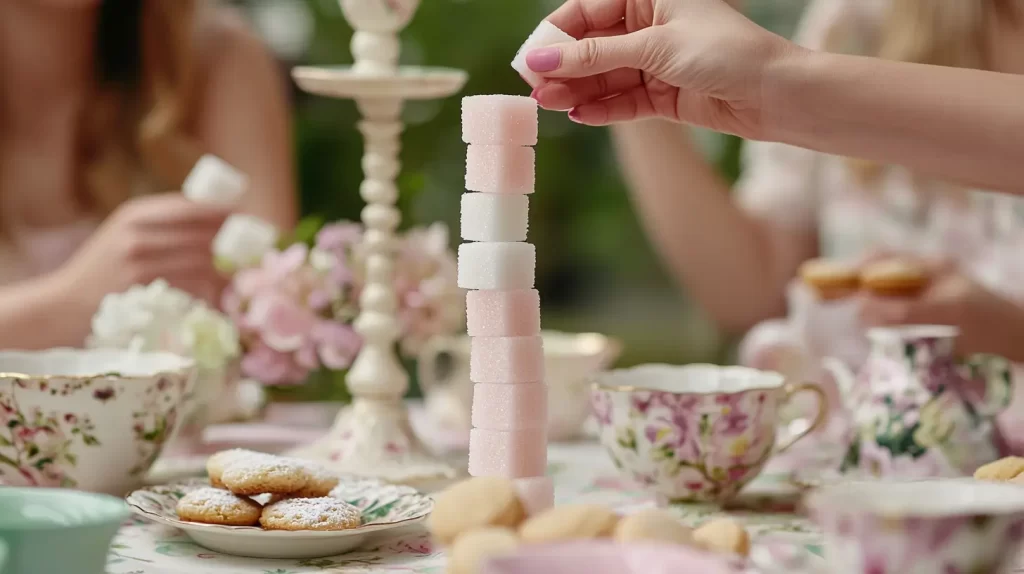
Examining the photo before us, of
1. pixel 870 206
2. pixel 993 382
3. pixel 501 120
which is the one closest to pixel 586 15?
pixel 501 120

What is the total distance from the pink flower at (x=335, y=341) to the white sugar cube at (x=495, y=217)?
0.47 m

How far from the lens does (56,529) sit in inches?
23.8

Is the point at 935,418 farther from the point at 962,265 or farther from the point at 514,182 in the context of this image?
the point at 962,265

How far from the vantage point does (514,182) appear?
2.73ft

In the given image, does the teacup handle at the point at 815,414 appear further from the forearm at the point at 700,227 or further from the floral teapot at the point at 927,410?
the forearm at the point at 700,227

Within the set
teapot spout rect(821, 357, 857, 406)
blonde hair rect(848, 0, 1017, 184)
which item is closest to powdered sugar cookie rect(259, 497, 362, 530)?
teapot spout rect(821, 357, 857, 406)

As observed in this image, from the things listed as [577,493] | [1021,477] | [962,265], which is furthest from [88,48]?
[1021,477]

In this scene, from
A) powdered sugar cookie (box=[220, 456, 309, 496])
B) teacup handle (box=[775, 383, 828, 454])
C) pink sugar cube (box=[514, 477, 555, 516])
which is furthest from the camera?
teacup handle (box=[775, 383, 828, 454])

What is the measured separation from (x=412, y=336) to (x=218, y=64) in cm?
126

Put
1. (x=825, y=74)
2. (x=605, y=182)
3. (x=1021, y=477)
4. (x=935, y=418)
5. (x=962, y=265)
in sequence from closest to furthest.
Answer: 1. (x=1021, y=477)
2. (x=825, y=74)
3. (x=935, y=418)
4. (x=962, y=265)
5. (x=605, y=182)

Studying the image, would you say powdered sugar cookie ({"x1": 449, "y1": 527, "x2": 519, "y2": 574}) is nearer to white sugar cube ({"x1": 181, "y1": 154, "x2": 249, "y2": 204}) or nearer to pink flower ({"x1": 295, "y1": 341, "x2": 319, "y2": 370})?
pink flower ({"x1": 295, "y1": 341, "x2": 319, "y2": 370})

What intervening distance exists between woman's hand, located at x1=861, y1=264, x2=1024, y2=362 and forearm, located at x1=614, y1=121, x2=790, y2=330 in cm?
64

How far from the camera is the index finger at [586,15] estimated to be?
106 centimetres

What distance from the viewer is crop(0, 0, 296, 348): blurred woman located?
219cm
